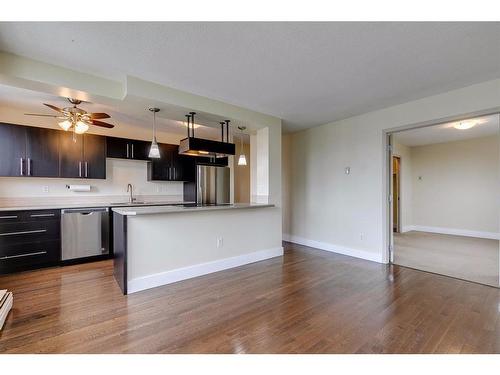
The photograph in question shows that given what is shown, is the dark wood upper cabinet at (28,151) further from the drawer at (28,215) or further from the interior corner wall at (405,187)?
the interior corner wall at (405,187)

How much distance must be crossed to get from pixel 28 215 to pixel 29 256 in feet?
1.92

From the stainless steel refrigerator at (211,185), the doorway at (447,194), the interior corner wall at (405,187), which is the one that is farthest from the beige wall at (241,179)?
the interior corner wall at (405,187)

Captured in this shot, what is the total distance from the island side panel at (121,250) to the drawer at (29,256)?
1.36 metres

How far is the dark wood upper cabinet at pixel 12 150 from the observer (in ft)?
11.6

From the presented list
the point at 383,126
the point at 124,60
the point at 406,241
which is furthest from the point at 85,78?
the point at 406,241

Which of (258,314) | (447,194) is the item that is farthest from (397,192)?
(258,314)

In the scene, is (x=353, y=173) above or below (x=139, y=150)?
below

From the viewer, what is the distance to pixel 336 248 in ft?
14.9

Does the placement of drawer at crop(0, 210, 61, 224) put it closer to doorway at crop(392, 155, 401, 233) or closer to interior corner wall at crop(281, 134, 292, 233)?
interior corner wall at crop(281, 134, 292, 233)

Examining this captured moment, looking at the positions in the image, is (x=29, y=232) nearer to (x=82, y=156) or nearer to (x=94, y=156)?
(x=82, y=156)

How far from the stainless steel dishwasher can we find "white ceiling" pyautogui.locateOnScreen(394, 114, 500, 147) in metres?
5.89

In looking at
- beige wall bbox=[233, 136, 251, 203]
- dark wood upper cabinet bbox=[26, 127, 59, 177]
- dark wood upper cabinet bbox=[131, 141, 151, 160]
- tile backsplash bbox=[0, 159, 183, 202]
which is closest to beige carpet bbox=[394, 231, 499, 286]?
beige wall bbox=[233, 136, 251, 203]

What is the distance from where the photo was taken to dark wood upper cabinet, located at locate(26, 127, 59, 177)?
373cm
